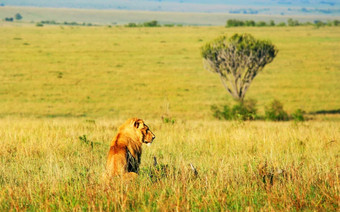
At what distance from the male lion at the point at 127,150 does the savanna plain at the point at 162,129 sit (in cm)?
18

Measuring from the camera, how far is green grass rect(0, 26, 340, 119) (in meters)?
30.7

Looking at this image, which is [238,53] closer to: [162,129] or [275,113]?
[275,113]

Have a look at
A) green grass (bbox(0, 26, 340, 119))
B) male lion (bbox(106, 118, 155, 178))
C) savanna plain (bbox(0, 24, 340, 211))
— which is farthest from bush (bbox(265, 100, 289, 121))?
male lion (bbox(106, 118, 155, 178))

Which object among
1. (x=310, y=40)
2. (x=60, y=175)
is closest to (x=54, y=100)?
(x=60, y=175)

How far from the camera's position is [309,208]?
5031mm

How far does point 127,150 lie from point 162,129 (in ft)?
20.5

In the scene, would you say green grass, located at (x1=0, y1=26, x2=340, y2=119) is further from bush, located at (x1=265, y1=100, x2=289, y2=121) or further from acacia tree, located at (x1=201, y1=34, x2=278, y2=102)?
bush, located at (x1=265, y1=100, x2=289, y2=121)

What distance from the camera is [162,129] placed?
1237 cm

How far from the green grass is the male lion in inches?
808

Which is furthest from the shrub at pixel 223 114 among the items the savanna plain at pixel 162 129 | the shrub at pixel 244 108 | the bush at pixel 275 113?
the bush at pixel 275 113

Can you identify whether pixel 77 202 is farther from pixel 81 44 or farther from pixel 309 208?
pixel 81 44

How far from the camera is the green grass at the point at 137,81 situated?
30.7 m

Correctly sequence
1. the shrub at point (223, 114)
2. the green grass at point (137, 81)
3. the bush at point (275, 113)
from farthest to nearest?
the green grass at point (137, 81) < the bush at point (275, 113) < the shrub at point (223, 114)

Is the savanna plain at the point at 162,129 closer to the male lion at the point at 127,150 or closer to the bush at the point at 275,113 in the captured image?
the male lion at the point at 127,150
